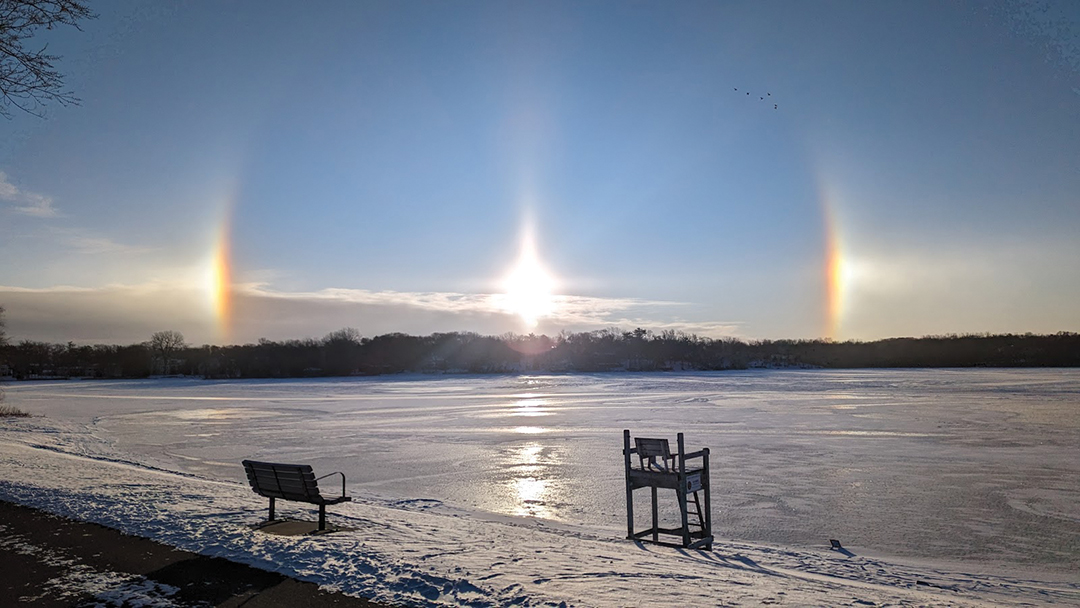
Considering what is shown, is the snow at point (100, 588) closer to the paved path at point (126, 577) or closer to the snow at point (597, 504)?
the paved path at point (126, 577)

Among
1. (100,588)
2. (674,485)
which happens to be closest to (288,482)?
(100,588)

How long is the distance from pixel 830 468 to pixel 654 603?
13772mm

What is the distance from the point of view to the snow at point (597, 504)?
274 inches

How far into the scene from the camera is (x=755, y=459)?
19781mm

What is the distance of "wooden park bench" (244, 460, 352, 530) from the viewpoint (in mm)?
8812

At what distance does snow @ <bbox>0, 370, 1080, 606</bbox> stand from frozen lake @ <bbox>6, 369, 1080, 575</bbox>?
9 centimetres

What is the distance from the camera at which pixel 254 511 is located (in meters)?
9.84

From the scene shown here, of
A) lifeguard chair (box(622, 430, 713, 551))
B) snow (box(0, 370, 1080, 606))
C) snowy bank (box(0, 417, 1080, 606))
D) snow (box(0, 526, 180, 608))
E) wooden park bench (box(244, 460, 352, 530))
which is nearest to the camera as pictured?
snow (box(0, 526, 180, 608))

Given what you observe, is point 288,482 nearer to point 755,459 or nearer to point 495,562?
point 495,562

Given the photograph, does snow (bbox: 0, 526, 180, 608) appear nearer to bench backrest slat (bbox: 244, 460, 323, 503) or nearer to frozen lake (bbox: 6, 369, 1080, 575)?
bench backrest slat (bbox: 244, 460, 323, 503)

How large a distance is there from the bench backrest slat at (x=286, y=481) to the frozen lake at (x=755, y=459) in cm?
476

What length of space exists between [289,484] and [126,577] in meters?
2.71

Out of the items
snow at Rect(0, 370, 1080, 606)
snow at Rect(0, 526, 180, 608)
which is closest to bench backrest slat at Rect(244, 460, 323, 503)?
snow at Rect(0, 370, 1080, 606)

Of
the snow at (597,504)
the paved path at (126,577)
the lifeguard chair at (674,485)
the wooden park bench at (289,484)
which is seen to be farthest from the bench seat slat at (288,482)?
the lifeguard chair at (674,485)
